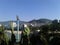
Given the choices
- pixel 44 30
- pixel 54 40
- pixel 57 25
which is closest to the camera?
pixel 54 40

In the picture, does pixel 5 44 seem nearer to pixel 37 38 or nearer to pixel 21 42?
pixel 21 42

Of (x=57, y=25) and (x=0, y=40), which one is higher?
(x=57, y=25)

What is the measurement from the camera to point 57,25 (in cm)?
1377

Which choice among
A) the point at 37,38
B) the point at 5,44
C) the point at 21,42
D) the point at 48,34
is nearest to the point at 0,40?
the point at 5,44

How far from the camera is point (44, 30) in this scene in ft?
35.9

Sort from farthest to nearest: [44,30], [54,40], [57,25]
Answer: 1. [57,25]
2. [44,30]
3. [54,40]

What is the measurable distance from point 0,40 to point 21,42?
1.23 metres

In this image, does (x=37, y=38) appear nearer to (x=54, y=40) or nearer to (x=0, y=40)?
(x=54, y=40)

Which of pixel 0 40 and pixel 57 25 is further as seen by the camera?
pixel 57 25

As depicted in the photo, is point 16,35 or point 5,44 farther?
point 16,35

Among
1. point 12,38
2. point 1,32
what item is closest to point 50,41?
point 12,38

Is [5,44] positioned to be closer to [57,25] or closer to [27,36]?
[27,36]

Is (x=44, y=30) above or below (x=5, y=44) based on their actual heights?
above

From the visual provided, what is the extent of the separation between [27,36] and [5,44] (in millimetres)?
1376
